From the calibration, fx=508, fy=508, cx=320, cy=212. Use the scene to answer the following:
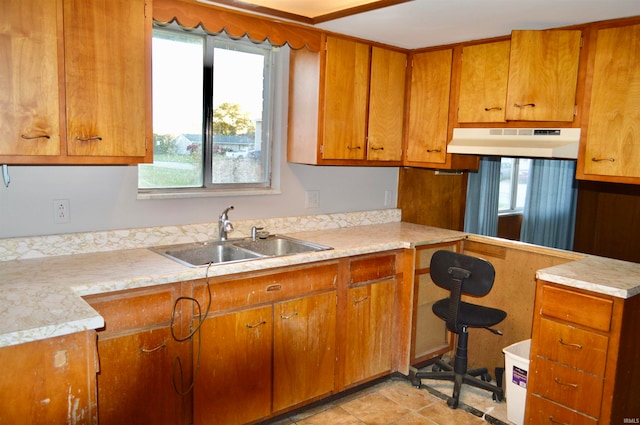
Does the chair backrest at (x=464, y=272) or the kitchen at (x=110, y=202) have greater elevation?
the kitchen at (x=110, y=202)

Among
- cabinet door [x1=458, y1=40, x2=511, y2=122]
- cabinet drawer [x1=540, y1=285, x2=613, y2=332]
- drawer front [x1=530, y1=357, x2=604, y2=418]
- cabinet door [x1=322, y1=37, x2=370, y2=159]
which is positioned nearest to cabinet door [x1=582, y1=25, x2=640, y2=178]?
cabinet door [x1=458, y1=40, x2=511, y2=122]

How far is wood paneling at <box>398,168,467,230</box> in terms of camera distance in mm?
4062

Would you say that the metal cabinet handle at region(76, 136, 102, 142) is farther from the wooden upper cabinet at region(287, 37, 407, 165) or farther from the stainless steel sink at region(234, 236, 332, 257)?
the wooden upper cabinet at region(287, 37, 407, 165)

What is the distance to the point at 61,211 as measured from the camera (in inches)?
98.7

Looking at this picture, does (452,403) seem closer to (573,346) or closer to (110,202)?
(573,346)

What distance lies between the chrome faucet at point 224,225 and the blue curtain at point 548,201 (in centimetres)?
461

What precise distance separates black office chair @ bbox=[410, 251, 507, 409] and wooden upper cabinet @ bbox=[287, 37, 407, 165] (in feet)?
3.04

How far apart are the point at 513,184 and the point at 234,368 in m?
5.00

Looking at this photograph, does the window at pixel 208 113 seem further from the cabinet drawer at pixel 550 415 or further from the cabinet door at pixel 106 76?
the cabinet drawer at pixel 550 415

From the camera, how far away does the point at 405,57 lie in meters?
3.63

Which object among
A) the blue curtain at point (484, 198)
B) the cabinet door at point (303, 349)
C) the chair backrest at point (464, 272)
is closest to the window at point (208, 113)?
the cabinet door at point (303, 349)

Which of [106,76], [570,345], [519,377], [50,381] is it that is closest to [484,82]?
[570,345]

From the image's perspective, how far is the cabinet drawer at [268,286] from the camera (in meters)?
2.39

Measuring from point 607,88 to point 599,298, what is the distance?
116cm
